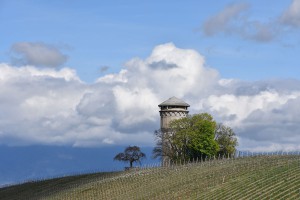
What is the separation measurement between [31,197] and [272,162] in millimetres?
36468

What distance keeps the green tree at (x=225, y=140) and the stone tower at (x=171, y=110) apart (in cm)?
1078

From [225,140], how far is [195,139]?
21.5 feet

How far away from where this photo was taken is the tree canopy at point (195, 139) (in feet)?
383

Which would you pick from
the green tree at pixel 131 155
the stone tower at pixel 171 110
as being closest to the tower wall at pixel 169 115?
the stone tower at pixel 171 110

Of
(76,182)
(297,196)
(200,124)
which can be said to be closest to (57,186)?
(76,182)

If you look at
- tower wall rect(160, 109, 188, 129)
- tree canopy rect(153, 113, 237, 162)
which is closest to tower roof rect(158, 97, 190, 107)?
tower wall rect(160, 109, 188, 129)

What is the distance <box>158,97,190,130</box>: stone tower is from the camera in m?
130

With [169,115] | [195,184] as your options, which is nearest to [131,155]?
[169,115]

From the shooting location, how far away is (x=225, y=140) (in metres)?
121

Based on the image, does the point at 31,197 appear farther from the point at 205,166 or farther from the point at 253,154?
the point at 253,154

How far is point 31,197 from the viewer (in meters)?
96.7

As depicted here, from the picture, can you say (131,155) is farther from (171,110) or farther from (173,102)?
(173,102)

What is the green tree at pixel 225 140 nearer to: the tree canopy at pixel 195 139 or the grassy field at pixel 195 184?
the tree canopy at pixel 195 139

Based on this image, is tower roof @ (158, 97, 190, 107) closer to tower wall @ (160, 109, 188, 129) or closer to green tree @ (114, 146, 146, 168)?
tower wall @ (160, 109, 188, 129)
